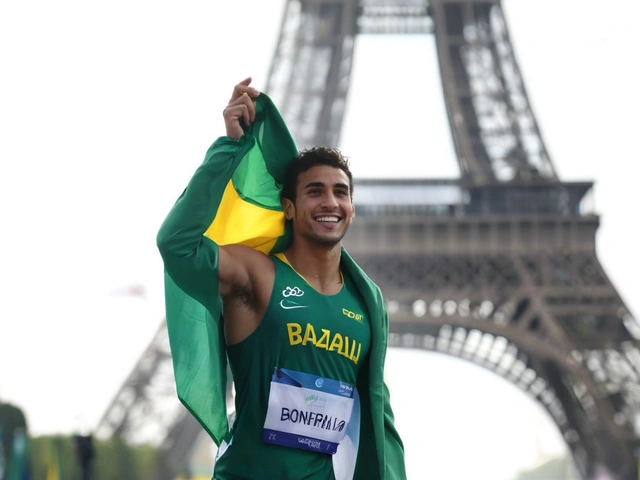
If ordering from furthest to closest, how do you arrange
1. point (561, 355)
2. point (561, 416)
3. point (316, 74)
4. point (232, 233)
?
point (316, 74), point (561, 416), point (561, 355), point (232, 233)

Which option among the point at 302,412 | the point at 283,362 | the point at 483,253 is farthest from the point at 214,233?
the point at 483,253

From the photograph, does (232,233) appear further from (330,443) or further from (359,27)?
(359,27)

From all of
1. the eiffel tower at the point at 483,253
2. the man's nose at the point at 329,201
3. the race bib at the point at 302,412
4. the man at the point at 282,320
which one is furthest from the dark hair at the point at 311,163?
the eiffel tower at the point at 483,253

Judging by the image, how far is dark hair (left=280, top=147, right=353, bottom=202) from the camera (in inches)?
153

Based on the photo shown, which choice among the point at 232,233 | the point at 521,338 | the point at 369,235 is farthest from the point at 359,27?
the point at 232,233

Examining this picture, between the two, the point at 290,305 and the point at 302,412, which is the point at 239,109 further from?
the point at 302,412

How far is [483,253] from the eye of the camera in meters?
28.3

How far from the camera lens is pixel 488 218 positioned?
28438 millimetres

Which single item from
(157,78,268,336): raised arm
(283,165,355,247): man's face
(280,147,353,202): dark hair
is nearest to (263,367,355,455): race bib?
(157,78,268,336): raised arm

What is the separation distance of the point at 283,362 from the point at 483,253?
2493cm

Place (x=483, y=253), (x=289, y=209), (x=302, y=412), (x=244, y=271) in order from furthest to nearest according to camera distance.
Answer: (x=483, y=253)
(x=289, y=209)
(x=244, y=271)
(x=302, y=412)

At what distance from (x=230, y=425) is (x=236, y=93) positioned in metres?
1.08

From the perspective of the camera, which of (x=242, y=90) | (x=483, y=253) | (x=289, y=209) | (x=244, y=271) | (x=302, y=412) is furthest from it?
(x=483, y=253)

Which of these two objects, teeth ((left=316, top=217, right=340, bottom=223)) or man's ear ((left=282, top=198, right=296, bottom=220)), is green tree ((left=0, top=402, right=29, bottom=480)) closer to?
man's ear ((left=282, top=198, right=296, bottom=220))
